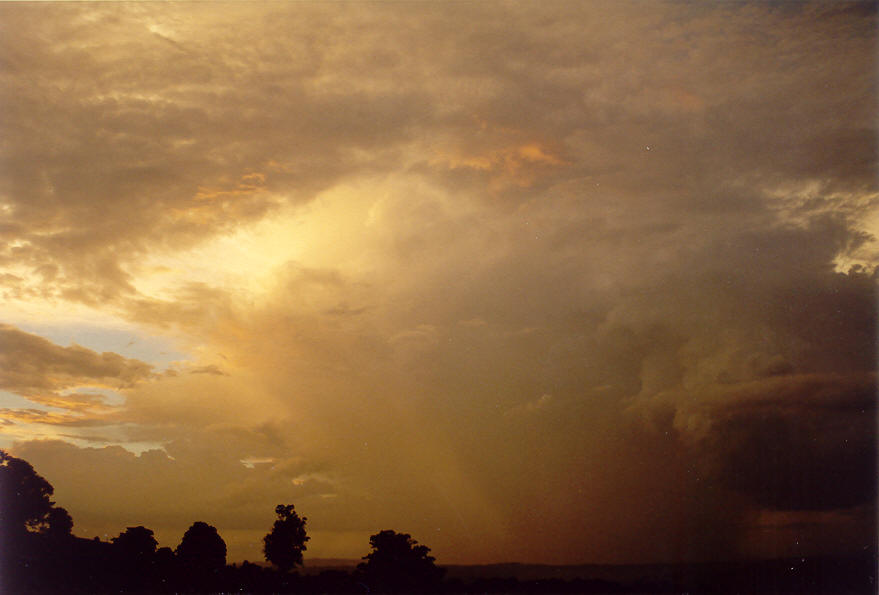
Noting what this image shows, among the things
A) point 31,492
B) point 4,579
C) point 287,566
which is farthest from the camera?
point 287,566

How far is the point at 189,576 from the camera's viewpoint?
117m

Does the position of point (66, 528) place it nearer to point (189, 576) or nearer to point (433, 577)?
point (189, 576)

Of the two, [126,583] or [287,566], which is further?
[287,566]

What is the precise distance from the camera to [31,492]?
370 ft

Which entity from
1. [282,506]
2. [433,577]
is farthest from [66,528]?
[433,577]

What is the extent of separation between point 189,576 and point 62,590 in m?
17.4

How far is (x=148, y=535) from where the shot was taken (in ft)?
385

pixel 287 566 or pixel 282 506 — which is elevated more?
pixel 282 506

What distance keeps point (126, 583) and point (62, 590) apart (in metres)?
8.49

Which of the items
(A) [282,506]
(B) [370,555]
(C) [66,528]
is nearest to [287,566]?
(A) [282,506]

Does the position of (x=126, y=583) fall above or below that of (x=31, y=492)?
below

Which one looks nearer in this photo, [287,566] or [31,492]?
[31,492]

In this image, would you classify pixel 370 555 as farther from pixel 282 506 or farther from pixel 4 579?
pixel 4 579

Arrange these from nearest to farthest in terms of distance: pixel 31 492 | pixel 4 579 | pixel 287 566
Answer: pixel 4 579 → pixel 31 492 → pixel 287 566
